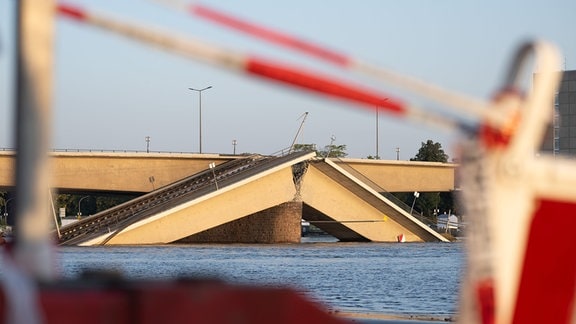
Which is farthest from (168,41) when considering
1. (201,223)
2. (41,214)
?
(201,223)

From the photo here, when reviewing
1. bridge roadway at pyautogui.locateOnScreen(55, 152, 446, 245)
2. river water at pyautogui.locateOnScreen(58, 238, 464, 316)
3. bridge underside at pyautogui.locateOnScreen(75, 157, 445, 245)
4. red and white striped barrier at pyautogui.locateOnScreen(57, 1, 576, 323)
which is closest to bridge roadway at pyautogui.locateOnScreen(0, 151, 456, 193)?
bridge roadway at pyautogui.locateOnScreen(55, 152, 446, 245)

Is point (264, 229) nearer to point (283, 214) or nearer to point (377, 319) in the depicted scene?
point (283, 214)

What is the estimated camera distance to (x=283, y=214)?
3110 inches

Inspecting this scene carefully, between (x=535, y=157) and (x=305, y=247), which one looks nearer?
(x=535, y=157)

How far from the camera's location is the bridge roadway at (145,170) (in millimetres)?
74188

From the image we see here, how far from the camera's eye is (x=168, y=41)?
3672mm

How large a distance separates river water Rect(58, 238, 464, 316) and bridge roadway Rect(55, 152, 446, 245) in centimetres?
235

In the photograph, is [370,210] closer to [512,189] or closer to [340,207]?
[340,207]

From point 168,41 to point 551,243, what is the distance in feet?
5.02

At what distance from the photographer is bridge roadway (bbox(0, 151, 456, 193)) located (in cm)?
7419

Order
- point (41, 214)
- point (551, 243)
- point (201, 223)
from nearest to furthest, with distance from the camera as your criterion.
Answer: point (41, 214) < point (551, 243) < point (201, 223)

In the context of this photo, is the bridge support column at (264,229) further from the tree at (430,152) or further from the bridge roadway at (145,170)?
the tree at (430,152)

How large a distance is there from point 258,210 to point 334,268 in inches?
973

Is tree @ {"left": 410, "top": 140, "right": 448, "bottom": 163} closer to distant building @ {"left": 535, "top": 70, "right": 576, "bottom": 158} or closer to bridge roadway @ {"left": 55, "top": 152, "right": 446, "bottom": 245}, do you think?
distant building @ {"left": 535, "top": 70, "right": 576, "bottom": 158}
